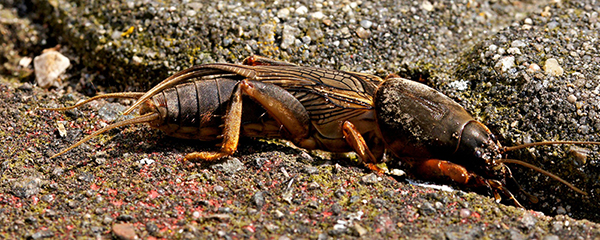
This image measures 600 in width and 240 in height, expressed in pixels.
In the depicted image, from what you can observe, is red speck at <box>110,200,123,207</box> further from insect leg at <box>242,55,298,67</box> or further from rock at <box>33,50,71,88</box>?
rock at <box>33,50,71,88</box>

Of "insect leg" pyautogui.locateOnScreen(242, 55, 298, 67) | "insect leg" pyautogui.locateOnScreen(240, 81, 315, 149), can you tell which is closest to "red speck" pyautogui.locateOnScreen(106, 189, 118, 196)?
"insect leg" pyautogui.locateOnScreen(240, 81, 315, 149)

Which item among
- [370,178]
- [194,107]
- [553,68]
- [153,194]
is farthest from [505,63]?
[153,194]

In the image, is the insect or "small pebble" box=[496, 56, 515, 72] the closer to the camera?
the insect

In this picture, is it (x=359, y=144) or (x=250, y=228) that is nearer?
(x=250, y=228)

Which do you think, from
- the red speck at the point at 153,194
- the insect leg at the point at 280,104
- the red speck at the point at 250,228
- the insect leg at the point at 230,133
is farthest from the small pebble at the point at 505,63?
the red speck at the point at 153,194

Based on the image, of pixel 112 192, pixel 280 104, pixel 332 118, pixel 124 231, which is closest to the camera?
pixel 124 231

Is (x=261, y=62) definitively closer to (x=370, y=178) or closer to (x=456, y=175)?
(x=370, y=178)

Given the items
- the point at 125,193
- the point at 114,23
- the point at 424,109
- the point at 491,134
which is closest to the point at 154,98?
the point at 125,193

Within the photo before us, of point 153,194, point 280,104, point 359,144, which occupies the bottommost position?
point 153,194

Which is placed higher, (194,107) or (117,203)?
(194,107)
